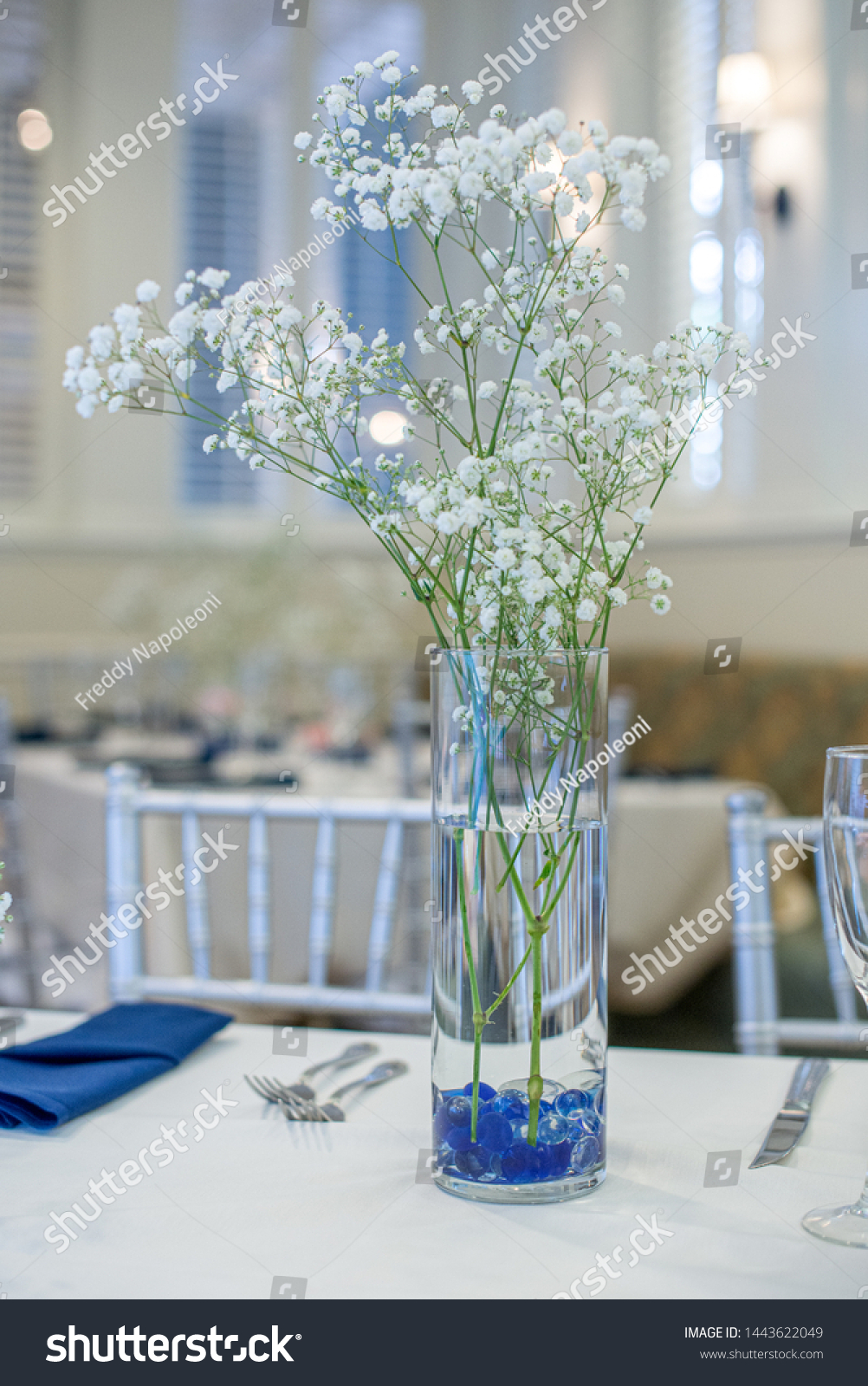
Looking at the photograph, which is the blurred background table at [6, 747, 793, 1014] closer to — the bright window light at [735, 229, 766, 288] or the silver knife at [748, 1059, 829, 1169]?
the silver knife at [748, 1059, 829, 1169]

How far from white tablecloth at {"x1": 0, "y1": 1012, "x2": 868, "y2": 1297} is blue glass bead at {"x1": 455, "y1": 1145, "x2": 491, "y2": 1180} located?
0.7 inches

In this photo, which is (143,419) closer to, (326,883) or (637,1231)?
(326,883)

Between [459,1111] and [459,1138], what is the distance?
0.06 ft

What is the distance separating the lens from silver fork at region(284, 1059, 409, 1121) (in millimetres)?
885

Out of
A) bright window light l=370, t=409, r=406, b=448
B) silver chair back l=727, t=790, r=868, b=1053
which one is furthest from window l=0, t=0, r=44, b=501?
bright window light l=370, t=409, r=406, b=448

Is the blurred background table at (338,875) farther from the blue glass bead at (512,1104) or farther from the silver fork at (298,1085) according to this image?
the blue glass bead at (512,1104)

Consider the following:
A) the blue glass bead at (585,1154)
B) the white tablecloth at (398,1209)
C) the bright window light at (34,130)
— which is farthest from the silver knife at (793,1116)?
the bright window light at (34,130)

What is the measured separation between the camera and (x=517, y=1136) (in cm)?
74

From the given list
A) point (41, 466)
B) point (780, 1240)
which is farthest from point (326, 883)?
point (41, 466)

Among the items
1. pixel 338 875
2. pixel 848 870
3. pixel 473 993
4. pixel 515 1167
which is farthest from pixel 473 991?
pixel 338 875

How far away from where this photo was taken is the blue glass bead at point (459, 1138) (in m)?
0.74

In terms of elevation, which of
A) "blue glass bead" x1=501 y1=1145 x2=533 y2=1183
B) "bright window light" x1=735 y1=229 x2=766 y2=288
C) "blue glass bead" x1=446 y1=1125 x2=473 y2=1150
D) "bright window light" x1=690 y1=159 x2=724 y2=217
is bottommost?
"blue glass bead" x1=501 y1=1145 x2=533 y2=1183

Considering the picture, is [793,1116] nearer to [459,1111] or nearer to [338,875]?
[459,1111]

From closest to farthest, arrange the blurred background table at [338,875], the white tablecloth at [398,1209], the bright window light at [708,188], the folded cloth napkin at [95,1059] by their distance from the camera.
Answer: the white tablecloth at [398,1209], the folded cloth napkin at [95,1059], the blurred background table at [338,875], the bright window light at [708,188]
